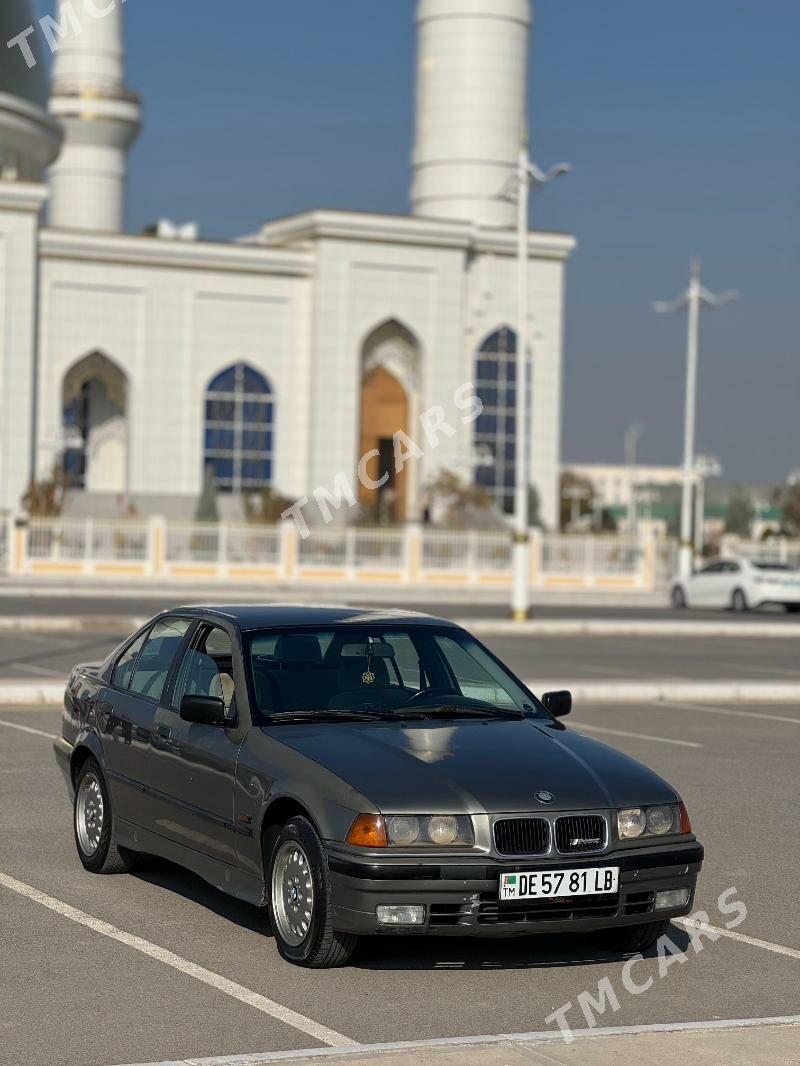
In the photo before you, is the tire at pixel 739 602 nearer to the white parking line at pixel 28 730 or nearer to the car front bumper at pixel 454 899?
the white parking line at pixel 28 730

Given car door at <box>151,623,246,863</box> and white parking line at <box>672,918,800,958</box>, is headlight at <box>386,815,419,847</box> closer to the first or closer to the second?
car door at <box>151,623,246,863</box>

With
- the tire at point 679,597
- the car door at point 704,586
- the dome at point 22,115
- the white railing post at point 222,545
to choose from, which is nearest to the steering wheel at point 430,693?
the car door at point 704,586

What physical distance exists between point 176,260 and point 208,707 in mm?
62974

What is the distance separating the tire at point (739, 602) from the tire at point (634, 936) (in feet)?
116

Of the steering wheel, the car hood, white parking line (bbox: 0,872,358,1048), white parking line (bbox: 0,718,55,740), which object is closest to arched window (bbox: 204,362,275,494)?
white parking line (bbox: 0,718,55,740)

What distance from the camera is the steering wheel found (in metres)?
7.69

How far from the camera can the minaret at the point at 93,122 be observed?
258 feet

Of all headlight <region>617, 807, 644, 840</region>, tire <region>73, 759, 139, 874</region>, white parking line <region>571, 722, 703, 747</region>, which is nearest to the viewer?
headlight <region>617, 807, 644, 840</region>

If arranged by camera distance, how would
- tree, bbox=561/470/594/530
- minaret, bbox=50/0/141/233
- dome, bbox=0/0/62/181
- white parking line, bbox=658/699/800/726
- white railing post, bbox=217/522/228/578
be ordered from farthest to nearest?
1. tree, bbox=561/470/594/530
2. minaret, bbox=50/0/141/233
3. dome, bbox=0/0/62/181
4. white railing post, bbox=217/522/228/578
5. white parking line, bbox=658/699/800/726

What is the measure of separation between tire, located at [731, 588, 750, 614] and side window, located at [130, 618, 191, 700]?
34305 millimetres

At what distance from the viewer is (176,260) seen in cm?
6888

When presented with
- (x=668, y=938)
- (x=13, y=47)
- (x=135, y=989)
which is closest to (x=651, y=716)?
(x=668, y=938)

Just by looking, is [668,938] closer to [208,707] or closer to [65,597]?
[208,707]

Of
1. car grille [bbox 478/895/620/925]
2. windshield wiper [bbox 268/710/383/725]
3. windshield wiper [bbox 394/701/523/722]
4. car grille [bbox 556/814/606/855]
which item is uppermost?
windshield wiper [bbox 394/701/523/722]
